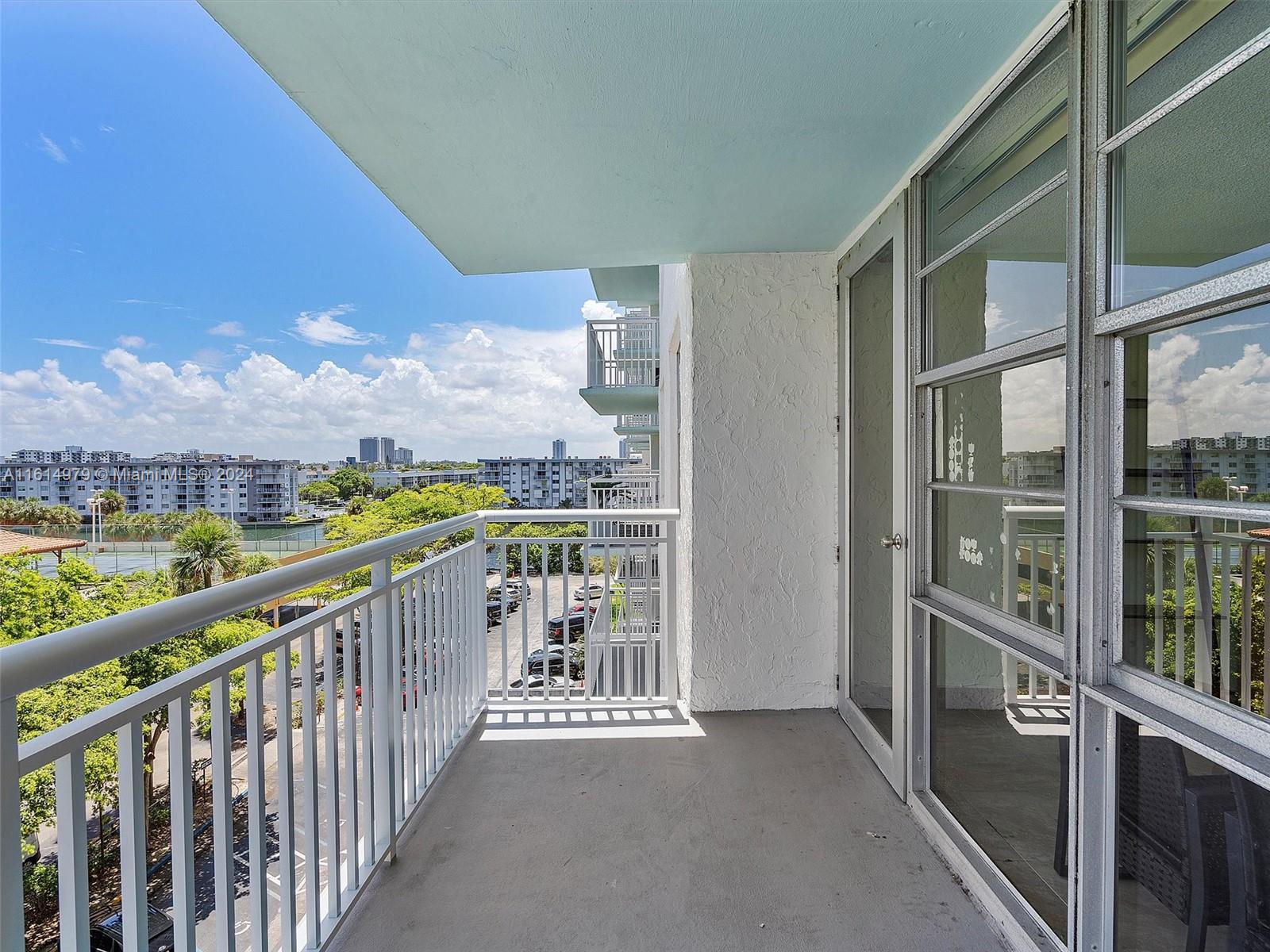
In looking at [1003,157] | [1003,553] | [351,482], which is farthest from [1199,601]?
[351,482]

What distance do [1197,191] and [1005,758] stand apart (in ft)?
4.60

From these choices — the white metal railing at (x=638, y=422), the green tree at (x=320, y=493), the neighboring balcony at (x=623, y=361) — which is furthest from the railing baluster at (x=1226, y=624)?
the green tree at (x=320, y=493)

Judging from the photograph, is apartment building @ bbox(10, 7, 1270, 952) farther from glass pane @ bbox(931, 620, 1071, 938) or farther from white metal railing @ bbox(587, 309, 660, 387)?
white metal railing @ bbox(587, 309, 660, 387)

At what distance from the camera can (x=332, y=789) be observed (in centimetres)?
156

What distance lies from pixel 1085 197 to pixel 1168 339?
37cm

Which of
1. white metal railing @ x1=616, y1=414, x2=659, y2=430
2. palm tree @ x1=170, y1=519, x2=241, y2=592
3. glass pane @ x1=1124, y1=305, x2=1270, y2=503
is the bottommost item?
Result: palm tree @ x1=170, y1=519, x2=241, y2=592

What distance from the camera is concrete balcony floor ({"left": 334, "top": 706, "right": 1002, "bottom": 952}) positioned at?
1.64 meters

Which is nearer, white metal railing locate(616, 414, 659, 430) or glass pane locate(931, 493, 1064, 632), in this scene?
glass pane locate(931, 493, 1064, 632)

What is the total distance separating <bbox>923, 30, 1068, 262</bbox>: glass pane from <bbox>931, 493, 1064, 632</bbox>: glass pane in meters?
0.79

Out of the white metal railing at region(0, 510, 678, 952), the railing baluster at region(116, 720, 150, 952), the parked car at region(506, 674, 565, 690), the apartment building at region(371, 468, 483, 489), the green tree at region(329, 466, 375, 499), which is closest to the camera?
the white metal railing at region(0, 510, 678, 952)

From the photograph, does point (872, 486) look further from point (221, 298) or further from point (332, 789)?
point (221, 298)

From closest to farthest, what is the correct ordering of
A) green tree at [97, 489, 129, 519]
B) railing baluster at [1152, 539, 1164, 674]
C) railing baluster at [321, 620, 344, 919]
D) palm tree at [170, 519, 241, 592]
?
railing baluster at [1152, 539, 1164, 674] < railing baluster at [321, 620, 344, 919] < palm tree at [170, 519, 241, 592] < green tree at [97, 489, 129, 519]

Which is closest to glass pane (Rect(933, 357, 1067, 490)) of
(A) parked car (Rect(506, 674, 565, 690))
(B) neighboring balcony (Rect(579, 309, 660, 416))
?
(A) parked car (Rect(506, 674, 565, 690))

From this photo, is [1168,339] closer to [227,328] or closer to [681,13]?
[681,13]
